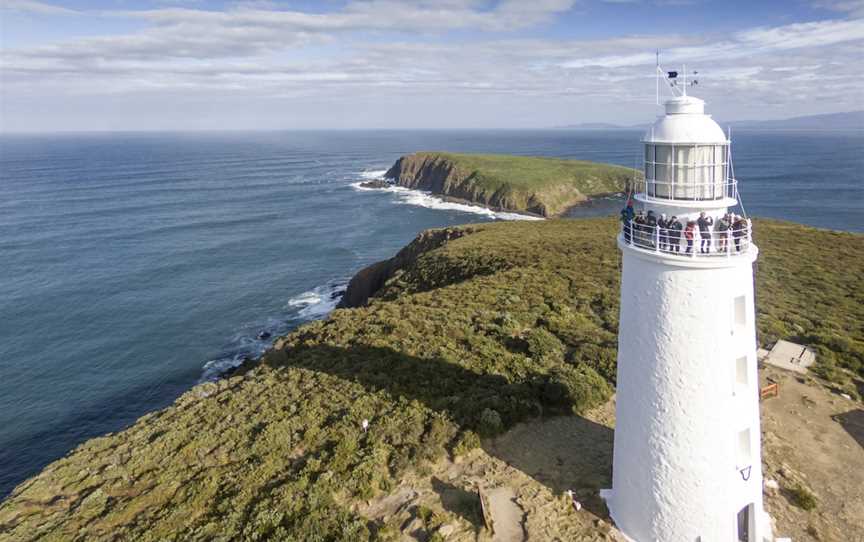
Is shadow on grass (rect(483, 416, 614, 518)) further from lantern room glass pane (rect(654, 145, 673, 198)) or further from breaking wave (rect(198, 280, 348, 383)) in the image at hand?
breaking wave (rect(198, 280, 348, 383))

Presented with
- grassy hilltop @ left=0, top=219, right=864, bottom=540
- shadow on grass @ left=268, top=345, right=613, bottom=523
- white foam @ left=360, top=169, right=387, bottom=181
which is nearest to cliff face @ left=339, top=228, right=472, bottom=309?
grassy hilltop @ left=0, top=219, right=864, bottom=540

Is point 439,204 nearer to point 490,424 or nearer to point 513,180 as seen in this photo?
point 513,180

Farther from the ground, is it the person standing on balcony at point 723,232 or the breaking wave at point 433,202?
the person standing on balcony at point 723,232

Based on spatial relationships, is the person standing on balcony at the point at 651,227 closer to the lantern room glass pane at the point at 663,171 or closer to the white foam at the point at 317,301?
the lantern room glass pane at the point at 663,171

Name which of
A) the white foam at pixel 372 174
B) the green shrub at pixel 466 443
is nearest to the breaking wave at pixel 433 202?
the white foam at pixel 372 174

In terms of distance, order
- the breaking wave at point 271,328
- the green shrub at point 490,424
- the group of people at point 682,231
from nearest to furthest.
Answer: the group of people at point 682,231 → the green shrub at point 490,424 → the breaking wave at point 271,328

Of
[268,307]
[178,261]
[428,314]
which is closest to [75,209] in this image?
[178,261]

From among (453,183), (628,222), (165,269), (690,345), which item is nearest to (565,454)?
(690,345)
